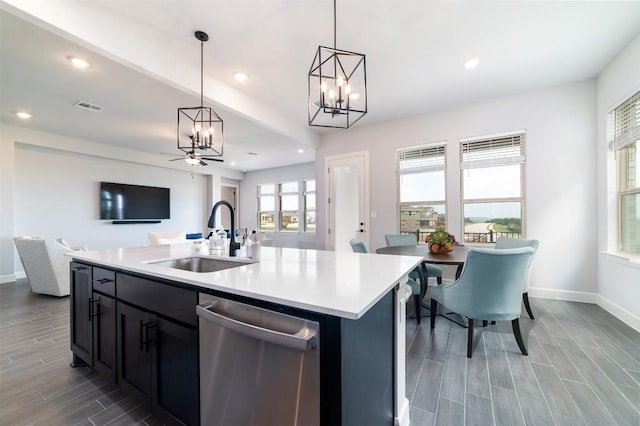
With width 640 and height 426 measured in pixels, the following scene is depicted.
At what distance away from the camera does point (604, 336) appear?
2422 mm

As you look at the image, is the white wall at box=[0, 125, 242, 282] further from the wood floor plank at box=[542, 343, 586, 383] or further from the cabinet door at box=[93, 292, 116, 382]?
the wood floor plank at box=[542, 343, 586, 383]

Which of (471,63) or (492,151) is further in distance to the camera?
(492,151)

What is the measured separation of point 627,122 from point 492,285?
262 cm

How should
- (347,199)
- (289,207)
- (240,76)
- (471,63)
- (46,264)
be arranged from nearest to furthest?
(471,63)
(240,76)
(46,264)
(347,199)
(289,207)

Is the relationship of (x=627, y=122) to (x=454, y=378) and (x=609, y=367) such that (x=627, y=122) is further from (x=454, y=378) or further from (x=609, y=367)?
(x=454, y=378)

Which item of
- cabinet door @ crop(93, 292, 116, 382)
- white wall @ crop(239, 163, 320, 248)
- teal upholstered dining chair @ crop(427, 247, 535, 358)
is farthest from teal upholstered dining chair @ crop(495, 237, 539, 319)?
white wall @ crop(239, 163, 320, 248)

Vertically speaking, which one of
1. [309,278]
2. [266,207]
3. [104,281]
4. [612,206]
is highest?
[266,207]

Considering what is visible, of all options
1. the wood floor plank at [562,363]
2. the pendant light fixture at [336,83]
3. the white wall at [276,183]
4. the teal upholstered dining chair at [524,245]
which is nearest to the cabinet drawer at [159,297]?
the pendant light fixture at [336,83]

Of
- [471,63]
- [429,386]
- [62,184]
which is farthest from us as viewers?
[62,184]

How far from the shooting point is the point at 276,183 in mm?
8711

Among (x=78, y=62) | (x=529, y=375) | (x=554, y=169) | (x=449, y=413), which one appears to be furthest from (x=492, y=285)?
(x=78, y=62)

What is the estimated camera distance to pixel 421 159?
4410 millimetres

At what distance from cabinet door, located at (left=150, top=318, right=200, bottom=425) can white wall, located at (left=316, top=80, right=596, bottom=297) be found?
399 cm

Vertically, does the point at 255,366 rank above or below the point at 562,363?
above
